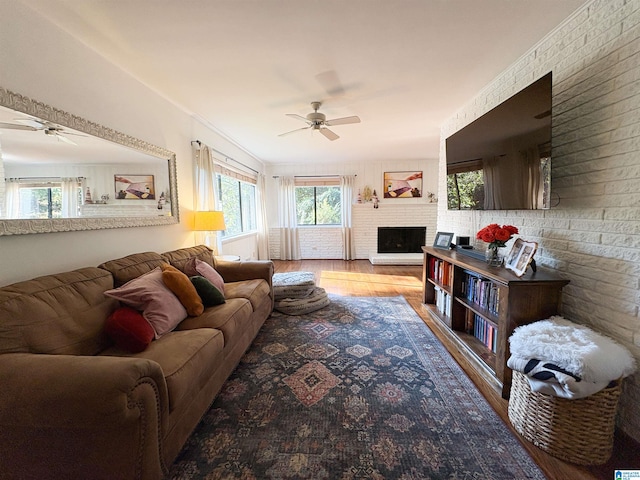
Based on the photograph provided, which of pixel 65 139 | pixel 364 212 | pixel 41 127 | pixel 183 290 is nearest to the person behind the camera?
pixel 41 127

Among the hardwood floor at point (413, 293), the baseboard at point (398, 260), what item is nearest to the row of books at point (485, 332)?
the hardwood floor at point (413, 293)

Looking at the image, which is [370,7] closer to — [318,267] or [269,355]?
[269,355]

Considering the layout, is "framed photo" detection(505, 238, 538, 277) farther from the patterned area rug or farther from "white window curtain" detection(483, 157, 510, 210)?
the patterned area rug

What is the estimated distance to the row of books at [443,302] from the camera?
9.06 feet

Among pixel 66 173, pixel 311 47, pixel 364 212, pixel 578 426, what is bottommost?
pixel 578 426

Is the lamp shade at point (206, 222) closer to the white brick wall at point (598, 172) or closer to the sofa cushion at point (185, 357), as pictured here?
the sofa cushion at point (185, 357)

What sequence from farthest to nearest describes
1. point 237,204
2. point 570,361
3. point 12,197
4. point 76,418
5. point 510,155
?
1. point 237,204
2. point 510,155
3. point 12,197
4. point 570,361
5. point 76,418

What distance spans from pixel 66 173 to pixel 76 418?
1.65 metres

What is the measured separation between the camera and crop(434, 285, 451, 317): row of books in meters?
2.76

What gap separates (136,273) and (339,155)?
15.2 feet

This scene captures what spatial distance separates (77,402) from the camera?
0.92 metres

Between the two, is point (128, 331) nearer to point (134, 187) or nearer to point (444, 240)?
point (134, 187)

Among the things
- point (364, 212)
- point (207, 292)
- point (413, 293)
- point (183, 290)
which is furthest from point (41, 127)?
point (364, 212)

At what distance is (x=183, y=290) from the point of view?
1896mm
